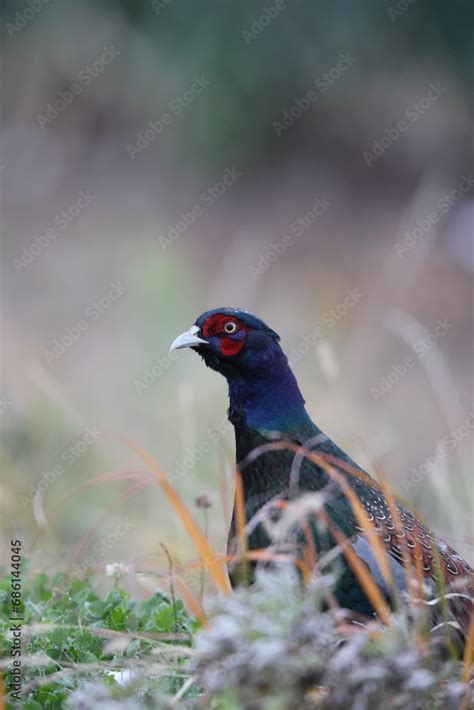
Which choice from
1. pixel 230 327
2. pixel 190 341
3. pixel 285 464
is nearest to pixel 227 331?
pixel 230 327

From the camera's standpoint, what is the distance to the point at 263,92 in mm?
10367

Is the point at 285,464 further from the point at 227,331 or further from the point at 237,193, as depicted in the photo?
the point at 237,193

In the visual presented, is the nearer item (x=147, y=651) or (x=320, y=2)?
(x=147, y=651)

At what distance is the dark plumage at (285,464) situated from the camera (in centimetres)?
326

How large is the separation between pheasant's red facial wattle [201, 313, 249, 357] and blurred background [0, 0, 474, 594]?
3382 millimetres

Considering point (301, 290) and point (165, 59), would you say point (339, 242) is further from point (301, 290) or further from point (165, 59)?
point (165, 59)

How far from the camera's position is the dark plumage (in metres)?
3.26

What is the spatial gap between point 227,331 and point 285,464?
18.9 inches

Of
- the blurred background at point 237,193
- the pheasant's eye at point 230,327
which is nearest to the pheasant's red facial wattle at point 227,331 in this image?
the pheasant's eye at point 230,327

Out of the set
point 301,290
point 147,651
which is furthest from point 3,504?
point 301,290

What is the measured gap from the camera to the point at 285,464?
134 inches

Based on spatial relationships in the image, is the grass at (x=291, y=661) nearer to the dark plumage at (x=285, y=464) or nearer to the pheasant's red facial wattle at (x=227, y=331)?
the dark plumage at (x=285, y=464)

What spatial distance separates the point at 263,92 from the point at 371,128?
1.17 m

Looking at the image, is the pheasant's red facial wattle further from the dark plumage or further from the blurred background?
the blurred background
